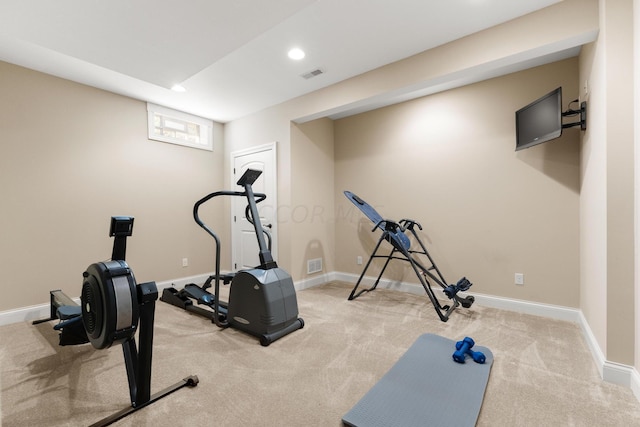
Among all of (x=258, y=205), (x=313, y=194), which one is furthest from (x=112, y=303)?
(x=313, y=194)

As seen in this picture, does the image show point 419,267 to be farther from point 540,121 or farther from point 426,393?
point 540,121

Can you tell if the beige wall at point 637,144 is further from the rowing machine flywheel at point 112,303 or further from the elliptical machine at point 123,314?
the rowing machine flywheel at point 112,303

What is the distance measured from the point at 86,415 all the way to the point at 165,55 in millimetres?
2595

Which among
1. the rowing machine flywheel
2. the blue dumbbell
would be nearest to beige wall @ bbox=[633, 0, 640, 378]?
the blue dumbbell

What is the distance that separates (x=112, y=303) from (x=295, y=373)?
1.21m

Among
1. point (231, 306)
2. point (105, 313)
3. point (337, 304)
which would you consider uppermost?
point (105, 313)

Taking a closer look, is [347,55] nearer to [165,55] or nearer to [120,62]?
[165,55]

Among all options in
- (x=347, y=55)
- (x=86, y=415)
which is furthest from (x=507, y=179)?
(x=86, y=415)

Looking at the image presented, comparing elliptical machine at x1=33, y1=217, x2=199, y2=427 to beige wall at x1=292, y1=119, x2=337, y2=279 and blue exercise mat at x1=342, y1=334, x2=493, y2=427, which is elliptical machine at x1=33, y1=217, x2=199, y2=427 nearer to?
blue exercise mat at x1=342, y1=334, x2=493, y2=427

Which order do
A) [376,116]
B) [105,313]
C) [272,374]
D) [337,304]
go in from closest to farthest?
1. [105,313]
2. [272,374]
3. [337,304]
4. [376,116]

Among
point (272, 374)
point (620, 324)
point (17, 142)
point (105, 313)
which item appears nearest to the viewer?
point (105, 313)

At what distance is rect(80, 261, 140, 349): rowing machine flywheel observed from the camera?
57.5 inches

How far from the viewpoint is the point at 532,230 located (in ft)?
10.0

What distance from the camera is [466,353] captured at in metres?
2.12
